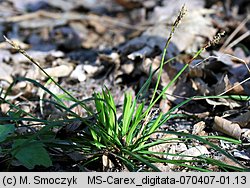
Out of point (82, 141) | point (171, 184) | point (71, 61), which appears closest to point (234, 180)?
point (171, 184)

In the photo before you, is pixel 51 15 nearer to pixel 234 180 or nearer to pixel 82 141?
pixel 82 141

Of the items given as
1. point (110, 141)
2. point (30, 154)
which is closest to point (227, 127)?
point (110, 141)

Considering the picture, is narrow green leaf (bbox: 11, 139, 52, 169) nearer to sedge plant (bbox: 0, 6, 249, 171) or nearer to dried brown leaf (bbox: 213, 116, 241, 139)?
sedge plant (bbox: 0, 6, 249, 171)

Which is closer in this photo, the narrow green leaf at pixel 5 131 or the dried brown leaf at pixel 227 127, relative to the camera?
the narrow green leaf at pixel 5 131

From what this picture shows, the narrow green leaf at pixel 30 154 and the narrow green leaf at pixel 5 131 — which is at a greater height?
the narrow green leaf at pixel 5 131

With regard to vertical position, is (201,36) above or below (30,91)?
above

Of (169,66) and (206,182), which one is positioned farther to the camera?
(169,66)

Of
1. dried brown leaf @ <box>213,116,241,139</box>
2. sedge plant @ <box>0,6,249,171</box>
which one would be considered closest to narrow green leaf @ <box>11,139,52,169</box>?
sedge plant @ <box>0,6,249,171</box>

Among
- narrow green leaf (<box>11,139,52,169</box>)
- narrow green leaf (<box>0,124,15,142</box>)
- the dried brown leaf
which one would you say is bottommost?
narrow green leaf (<box>11,139,52,169</box>)

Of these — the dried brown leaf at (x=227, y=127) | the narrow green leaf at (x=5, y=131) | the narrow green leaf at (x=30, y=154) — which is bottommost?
the narrow green leaf at (x=30, y=154)

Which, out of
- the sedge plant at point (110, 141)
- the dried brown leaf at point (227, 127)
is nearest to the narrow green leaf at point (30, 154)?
the sedge plant at point (110, 141)

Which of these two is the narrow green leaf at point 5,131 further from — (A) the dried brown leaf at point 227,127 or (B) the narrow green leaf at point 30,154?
(A) the dried brown leaf at point 227,127
